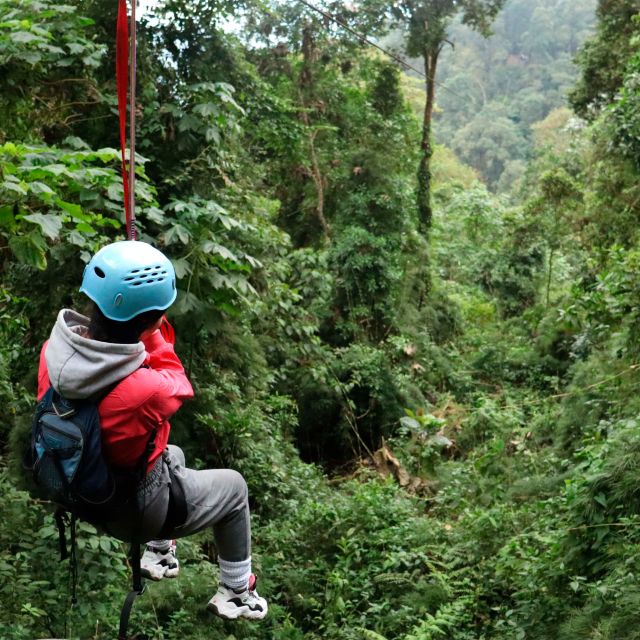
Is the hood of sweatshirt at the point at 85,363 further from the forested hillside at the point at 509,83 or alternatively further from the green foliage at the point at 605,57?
the forested hillside at the point at 509,83

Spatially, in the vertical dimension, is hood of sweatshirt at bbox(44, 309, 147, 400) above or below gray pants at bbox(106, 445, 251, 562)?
above

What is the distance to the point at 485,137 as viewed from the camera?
49188mm

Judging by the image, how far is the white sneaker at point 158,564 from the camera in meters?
3.44

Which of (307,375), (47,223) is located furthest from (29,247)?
(307,375)

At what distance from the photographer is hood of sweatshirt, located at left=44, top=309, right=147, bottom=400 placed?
2.59 metres

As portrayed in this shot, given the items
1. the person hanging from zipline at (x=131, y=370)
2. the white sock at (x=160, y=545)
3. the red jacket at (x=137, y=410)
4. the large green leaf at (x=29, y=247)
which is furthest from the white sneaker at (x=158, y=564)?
the large green leaf at (x=29, y=247)

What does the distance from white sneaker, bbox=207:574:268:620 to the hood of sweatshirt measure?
49.0 inches

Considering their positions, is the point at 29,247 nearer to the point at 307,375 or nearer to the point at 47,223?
the point at 47,223

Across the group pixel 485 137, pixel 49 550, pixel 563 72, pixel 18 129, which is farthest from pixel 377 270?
pixel 563 72

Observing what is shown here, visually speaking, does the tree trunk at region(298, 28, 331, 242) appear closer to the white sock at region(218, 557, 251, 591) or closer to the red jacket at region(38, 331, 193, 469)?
the white sock at region(218, 557, 251, 591)

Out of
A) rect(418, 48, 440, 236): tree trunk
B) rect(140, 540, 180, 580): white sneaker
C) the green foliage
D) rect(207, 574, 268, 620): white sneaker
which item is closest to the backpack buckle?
rect(140, 540, 180, 580): white sneaker

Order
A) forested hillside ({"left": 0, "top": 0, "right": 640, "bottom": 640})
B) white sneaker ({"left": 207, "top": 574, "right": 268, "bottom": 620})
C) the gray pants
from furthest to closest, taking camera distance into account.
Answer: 1. forested hillside ({"left": 0, "top": 0, "right": 640, "bottom": 640})
2. white sneaker ({"left": 207, "top": 574, "right": 268, "bottom": 620})
3. the gray pants

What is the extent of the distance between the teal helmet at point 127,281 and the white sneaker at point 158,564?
1339 millimetres

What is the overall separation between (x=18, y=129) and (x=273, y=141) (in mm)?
6337
